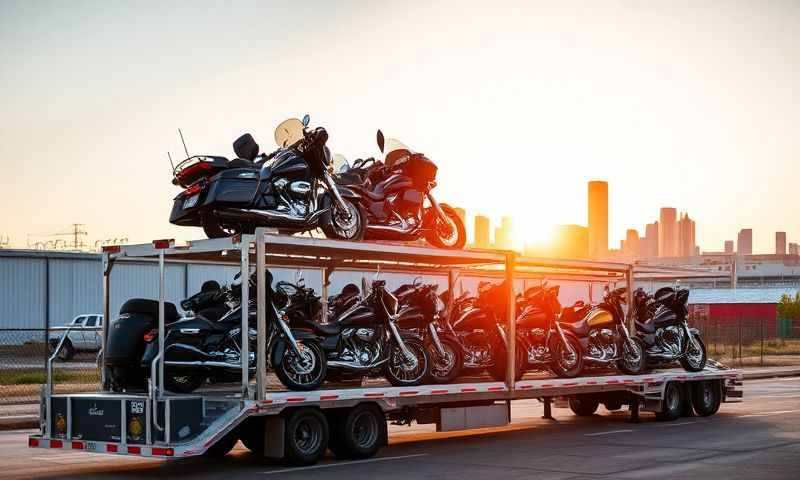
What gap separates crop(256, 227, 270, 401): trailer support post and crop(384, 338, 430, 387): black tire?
2572mm

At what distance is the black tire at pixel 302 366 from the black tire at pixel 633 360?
7267 millimetres

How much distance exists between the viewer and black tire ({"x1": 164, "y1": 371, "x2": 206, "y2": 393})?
13.4m

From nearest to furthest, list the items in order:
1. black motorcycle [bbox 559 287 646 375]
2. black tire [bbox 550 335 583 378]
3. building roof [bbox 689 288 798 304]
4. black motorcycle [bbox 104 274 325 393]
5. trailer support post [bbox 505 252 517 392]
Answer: black motorcycle [bbox 104 274 325 393]
trailer support post [bbox 505 252 517 392]
black tire [bbox 550 335 583 378]
black motorcycle [bbox 559 287 646 375]
building roof [bbox 689 288 798 304]

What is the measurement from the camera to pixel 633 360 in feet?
64.4

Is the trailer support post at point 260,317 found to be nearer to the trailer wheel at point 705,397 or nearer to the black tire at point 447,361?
the black tire at point 447,361

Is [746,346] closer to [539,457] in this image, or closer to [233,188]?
[539,457]

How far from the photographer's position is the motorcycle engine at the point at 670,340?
2059 centimetres

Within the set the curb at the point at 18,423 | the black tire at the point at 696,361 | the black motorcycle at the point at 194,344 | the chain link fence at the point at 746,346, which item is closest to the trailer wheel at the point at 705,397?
the black tire at the point at 696,361

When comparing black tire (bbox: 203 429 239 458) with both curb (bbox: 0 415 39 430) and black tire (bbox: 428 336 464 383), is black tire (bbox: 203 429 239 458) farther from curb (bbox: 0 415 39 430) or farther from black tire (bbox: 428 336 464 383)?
curb (bbox: 0 415 39 430)

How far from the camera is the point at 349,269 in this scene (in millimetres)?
17719

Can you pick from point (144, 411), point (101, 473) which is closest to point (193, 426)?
point (144, 411)

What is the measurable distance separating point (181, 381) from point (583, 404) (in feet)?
30.9

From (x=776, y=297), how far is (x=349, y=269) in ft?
288

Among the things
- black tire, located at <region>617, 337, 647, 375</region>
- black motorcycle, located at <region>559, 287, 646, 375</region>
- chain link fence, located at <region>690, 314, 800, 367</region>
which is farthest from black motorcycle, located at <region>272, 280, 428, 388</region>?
chain link fence, located at <region>690, 314, 800, 367</region>
